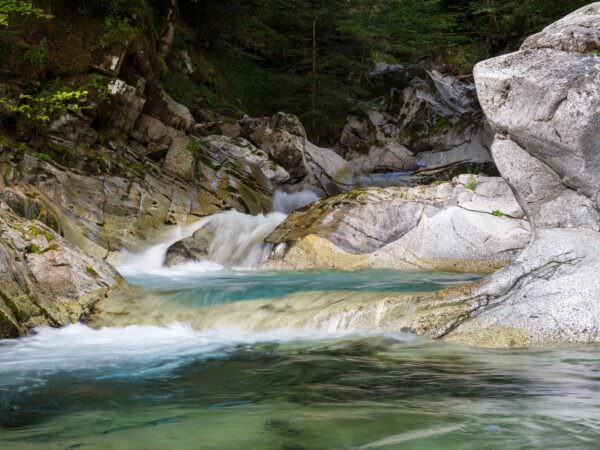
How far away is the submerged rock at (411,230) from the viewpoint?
1014 centimetres

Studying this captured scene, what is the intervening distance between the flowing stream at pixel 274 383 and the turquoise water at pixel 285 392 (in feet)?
0.05

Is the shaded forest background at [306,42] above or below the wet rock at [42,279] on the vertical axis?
above

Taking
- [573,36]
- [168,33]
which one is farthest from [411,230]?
[168,33]

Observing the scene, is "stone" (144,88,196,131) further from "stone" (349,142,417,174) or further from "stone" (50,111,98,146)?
"stone" (349,142,417,174)

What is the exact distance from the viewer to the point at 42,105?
11594mm

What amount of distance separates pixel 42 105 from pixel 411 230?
6.80 meters

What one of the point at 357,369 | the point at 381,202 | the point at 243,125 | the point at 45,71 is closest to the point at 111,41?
the point at 45,71

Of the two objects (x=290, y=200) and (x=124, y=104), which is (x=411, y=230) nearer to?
(x=290, y=200)

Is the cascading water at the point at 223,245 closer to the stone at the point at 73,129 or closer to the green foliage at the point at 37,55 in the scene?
the stone at the point at 73,129

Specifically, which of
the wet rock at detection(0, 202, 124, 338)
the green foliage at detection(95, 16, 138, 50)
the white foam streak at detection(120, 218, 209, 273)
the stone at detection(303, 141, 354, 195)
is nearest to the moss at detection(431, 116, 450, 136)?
the stone at detection(303, 141, 354, 195)

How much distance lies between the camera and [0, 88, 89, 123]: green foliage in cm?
1070

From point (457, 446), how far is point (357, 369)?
1.70 m

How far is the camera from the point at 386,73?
2386 cm

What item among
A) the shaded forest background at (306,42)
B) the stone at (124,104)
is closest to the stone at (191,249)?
the stone at (124,104)
